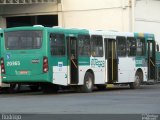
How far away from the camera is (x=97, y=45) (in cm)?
2836

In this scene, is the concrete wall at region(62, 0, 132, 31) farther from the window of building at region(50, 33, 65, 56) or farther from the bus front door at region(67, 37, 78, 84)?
the window of building at region(50, 33, 65, 56)

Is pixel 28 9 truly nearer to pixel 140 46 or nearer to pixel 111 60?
pixel 140 46

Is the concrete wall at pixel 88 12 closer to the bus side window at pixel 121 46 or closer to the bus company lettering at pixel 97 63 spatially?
the bus side window at pixel 121 46

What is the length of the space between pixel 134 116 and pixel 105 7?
26734 millimetres

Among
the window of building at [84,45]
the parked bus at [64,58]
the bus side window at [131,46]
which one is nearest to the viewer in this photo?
the parked bus at [64,58]

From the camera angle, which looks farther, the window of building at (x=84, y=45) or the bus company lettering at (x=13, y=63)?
the window of building at (x=84, y=45)

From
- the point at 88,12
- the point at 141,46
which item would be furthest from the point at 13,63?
the point at 88,12

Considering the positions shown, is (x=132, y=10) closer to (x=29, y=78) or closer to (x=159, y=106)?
(x=29, y=78)

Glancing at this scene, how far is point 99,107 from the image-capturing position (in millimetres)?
18391

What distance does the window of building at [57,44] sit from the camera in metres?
25.6

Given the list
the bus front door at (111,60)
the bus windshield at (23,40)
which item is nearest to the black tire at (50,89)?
the bus windshield at (23,40)

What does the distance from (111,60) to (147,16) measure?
1385cm

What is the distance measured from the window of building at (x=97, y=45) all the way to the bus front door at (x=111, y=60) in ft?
1.55

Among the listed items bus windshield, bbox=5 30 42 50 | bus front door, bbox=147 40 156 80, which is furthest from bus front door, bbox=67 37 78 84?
bus front door, bbox=147 40 156 80
